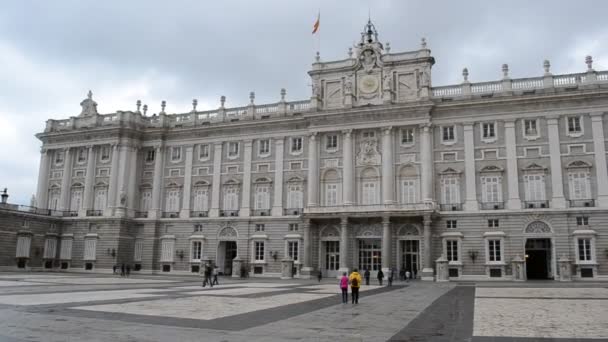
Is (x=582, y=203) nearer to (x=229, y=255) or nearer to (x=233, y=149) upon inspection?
(x=233, y=149)

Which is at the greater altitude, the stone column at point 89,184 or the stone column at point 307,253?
the stone column at point 89,184

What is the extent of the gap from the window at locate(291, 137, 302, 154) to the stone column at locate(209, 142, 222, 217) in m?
8.01

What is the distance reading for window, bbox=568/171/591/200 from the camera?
4116cm

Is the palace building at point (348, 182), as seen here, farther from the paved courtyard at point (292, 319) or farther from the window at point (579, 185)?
the paved courtyard at point (292, 319)

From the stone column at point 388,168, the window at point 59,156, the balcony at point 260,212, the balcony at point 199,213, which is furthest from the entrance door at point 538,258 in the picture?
the window at point 59,156

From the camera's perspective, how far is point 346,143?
158ft

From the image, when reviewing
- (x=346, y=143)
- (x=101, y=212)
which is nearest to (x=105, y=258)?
(x=101, y=212)

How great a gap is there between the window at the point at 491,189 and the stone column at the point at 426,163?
4.18 m

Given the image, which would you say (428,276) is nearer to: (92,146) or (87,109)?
(92,146)

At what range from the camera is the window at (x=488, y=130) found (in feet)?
146

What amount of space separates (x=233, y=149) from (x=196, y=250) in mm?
10725

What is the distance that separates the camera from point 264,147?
52156 mm

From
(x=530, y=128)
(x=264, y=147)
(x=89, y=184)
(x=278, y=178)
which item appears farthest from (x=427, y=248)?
(x=89, y=184)

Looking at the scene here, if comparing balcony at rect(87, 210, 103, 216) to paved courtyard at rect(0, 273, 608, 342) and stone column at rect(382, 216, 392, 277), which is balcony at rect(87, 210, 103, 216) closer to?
stone column at rect(382, 216, 392, 277)
